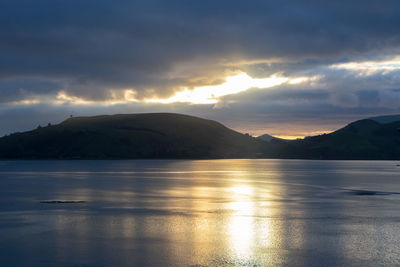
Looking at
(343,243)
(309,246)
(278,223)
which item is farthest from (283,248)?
(278,223)

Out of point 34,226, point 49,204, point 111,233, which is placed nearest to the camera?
point 111,233

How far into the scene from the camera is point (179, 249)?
23797 millimetres

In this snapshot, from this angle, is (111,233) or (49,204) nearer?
(111,233)

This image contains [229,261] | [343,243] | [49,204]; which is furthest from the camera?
[49,204]

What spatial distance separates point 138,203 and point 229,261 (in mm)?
27291

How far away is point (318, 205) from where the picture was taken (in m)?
46.0

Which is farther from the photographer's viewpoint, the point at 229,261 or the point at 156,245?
the point at 156,245

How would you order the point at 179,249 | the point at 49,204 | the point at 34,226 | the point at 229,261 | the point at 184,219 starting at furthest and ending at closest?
the point at 49,204 < the point at 184,219 < the point at 34,226 < the point at 179,249 < the point at 229,261

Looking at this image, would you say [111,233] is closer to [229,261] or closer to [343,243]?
[229,261]

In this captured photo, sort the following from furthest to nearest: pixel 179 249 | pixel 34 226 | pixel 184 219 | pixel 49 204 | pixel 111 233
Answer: pixel 49 204 < pixel 184 219 < pixel 34 226 < pixel 111 233 < pixel 179 249

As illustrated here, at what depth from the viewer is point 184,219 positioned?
115 ft

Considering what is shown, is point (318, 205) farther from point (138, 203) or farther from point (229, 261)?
point (229, 261)

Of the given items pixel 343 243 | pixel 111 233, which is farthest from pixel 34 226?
pixel 343 243

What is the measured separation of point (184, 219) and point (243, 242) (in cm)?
1010
